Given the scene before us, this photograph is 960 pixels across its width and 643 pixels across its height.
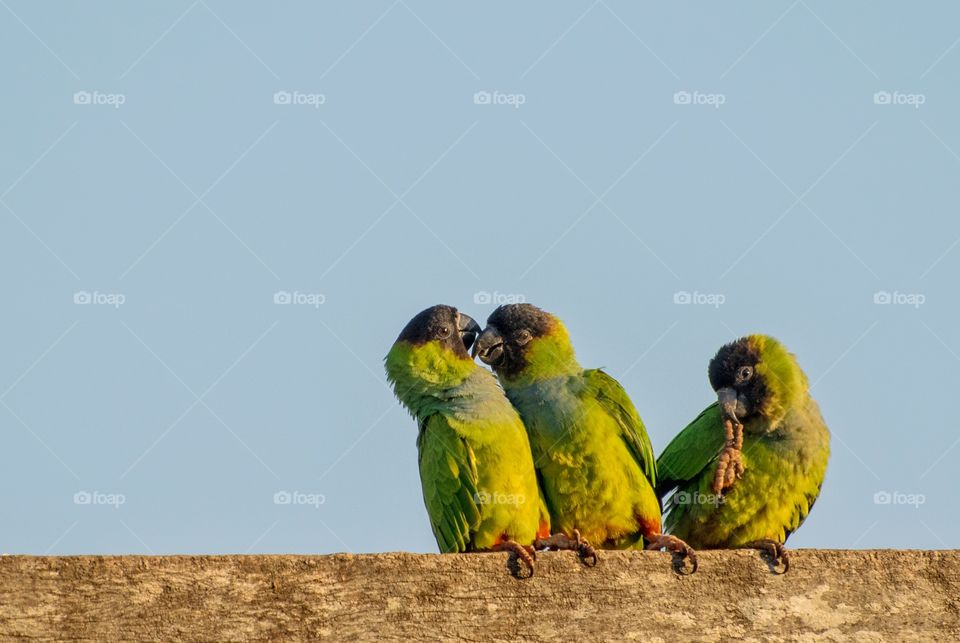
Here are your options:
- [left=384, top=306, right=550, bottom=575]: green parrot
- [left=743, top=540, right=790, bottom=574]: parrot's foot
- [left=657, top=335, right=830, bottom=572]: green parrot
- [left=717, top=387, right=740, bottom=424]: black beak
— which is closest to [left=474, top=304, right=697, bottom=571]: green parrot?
[left=384, top=306, right=550, bottom=575]: green parrot

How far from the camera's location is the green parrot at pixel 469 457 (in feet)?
22.6

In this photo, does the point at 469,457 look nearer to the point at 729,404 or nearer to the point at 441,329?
the point at 441,329

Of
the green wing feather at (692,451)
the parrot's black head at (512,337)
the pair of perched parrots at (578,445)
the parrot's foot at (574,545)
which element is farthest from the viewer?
the parrot's black head at (512,337)

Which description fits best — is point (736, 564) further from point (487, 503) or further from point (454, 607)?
point (487, 503)

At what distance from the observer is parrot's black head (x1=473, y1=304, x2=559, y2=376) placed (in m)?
8.00

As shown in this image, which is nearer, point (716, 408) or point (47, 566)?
point (47, 566)

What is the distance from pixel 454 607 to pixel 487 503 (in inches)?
83.9

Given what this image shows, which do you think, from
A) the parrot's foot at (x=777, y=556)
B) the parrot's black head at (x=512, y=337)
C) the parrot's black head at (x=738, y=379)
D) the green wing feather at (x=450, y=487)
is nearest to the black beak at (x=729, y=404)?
the parrot's black head at (x=738, y=379)

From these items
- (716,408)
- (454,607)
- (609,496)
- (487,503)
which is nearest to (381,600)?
(454,607)

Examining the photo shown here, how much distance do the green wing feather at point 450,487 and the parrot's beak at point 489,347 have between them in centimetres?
87

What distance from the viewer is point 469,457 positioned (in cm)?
702

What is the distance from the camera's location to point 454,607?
187 inches

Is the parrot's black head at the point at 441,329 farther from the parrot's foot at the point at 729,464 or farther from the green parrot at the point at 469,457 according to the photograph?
the parrot's foot at the point at 729,464

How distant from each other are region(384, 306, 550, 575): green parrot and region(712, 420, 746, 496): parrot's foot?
113 centimetres
